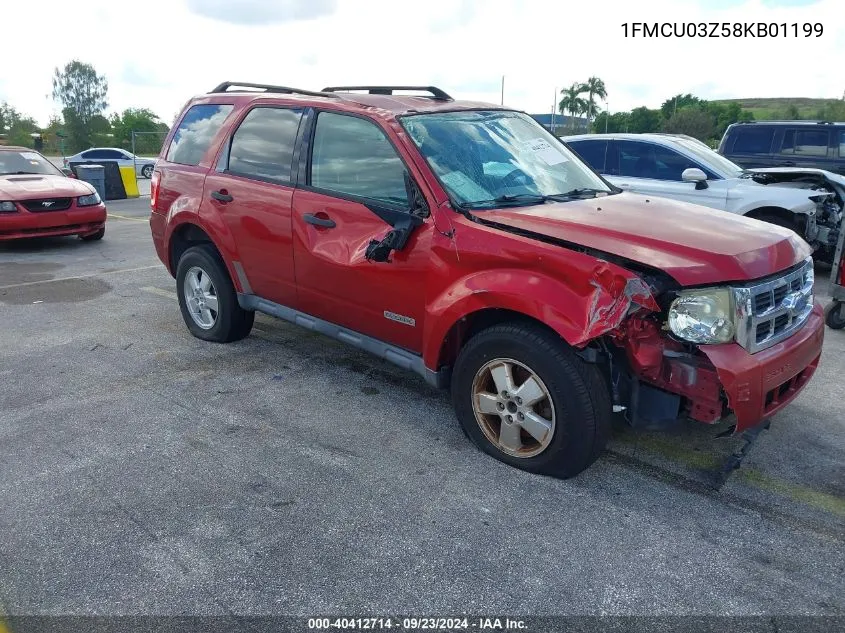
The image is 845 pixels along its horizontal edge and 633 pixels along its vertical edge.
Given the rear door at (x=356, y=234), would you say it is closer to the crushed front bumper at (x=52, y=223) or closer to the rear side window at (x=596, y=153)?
the rear side window at (x=596, y=153)

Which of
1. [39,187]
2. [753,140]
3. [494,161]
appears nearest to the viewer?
[494,161]

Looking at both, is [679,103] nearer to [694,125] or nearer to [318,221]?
[694,125]

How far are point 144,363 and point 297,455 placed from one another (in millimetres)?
2026

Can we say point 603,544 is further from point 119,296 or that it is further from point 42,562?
point 119,296

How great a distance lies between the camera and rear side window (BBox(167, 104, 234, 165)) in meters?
5.21

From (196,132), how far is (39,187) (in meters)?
5.70

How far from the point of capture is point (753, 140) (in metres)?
11.4

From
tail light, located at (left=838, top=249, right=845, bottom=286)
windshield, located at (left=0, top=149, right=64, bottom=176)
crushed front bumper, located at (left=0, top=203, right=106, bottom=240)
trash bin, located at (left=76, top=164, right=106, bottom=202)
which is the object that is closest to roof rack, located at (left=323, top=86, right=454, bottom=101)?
tail light, located at (left=838, top=249, right=845, bottom=286)

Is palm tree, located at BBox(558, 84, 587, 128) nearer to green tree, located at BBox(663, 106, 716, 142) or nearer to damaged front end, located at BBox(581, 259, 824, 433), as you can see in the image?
green tree, located at BBox(663, 106, 716, 142)

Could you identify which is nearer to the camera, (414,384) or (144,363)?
(414,384)

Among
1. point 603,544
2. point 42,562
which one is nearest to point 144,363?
point 42,562

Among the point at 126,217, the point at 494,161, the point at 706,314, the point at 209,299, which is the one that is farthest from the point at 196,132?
the point at 126,217

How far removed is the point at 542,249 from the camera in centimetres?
323

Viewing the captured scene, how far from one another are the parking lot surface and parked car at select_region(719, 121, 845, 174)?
7526mm
